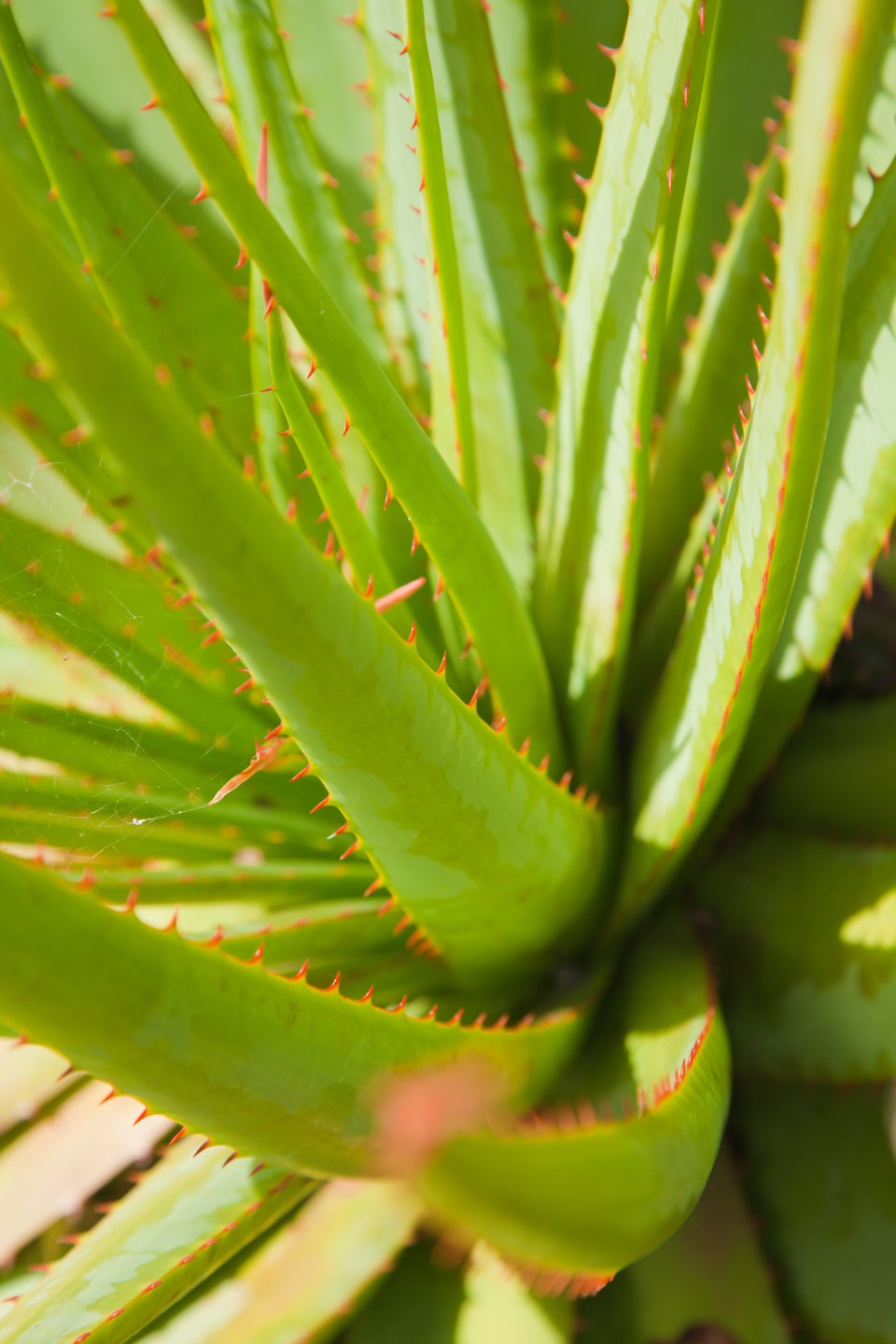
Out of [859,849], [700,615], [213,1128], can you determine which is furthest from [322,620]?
[859,849]

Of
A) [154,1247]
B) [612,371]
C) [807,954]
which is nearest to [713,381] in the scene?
[612,371]

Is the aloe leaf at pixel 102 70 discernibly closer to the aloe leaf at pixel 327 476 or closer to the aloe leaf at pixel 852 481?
the aloe leaf at pixel 327 476

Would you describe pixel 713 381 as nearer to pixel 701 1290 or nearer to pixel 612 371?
pixel 612 371

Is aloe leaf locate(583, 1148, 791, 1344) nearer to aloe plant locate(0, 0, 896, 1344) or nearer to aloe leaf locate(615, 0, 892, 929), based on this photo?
aloe plant locate(0, 0, 896, 1344)

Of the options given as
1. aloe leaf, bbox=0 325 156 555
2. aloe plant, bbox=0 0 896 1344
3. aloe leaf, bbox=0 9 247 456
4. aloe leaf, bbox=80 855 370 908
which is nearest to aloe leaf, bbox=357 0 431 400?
aloe plant, bbox=0 0 896 1344

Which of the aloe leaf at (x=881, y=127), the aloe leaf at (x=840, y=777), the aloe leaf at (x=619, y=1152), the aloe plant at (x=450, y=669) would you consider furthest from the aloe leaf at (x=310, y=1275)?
the aloe leaf at (x=881, y=127)

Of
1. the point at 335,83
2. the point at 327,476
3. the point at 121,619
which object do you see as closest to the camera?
the point at 327,476

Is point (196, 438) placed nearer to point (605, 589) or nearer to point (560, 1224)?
point (560, 1224)
